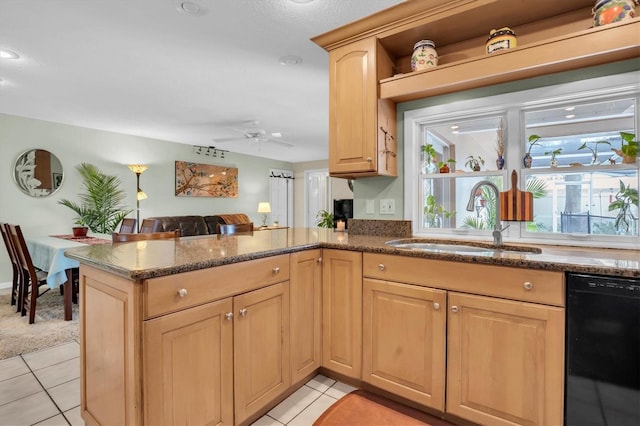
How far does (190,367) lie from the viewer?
50.2 inches

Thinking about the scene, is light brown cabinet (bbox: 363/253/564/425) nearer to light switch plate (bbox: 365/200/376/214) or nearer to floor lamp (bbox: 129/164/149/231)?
light switch plate (bbox: 365/200/376/214)

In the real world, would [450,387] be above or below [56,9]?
below

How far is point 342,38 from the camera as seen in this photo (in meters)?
2.23

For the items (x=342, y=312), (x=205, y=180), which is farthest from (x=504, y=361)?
(x=205, y=180)

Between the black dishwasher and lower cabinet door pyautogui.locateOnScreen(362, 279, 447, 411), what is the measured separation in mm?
501

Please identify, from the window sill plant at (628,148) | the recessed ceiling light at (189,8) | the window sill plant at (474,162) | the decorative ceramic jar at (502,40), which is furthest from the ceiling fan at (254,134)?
the window sill plant at (628,148)

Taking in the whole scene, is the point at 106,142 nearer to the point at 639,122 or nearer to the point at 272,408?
the point at 272,408

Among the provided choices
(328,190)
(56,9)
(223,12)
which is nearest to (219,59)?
(223,12)

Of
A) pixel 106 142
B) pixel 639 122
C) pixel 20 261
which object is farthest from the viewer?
pixel 106 142

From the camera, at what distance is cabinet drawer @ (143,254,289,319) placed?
1165mm

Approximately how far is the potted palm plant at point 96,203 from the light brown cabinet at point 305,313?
412 cm

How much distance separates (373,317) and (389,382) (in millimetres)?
352

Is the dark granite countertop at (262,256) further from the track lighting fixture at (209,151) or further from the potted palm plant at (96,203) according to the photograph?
the track lighting fixture at (209,151)

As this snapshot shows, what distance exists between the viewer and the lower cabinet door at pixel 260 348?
4.85 feet
